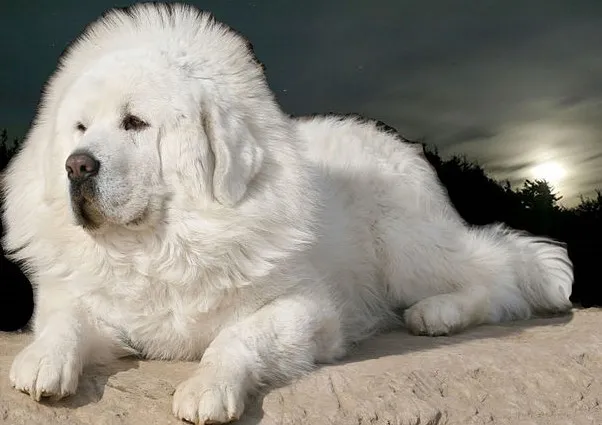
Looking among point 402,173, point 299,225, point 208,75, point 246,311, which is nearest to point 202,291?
point 246,311

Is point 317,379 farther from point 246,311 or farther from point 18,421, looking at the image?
point 18,421

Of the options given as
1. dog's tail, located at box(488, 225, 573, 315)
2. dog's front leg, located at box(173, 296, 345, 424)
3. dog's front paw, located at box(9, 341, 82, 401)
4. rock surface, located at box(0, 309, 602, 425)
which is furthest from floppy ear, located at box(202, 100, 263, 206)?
dog's tail, located at box(488, 225, 573, 315)

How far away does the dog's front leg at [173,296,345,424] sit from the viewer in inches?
128

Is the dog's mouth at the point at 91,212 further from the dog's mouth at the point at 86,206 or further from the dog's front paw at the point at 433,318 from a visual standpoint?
the dog's front paw at the point at 433,318

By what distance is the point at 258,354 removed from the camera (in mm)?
3605

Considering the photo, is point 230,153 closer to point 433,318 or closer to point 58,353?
point 58,353

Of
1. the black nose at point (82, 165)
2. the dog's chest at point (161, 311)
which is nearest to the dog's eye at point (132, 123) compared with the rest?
the black nose at point (82, 165)

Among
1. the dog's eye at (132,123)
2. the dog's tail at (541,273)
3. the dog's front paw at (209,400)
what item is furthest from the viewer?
the dog's tail at (541,273)

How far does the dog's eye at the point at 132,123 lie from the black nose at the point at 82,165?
260mm

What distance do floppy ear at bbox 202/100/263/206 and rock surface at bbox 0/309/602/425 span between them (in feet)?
2.38

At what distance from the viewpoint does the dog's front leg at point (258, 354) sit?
128 inches

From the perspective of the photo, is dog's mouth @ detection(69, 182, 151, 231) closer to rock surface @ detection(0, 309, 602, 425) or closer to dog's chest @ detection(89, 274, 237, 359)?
dog's chest @ detection(89, 274, 237, 359)

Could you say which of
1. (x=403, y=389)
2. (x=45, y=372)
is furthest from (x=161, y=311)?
(x=403, y=389)

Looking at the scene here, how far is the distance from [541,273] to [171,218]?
292cm
